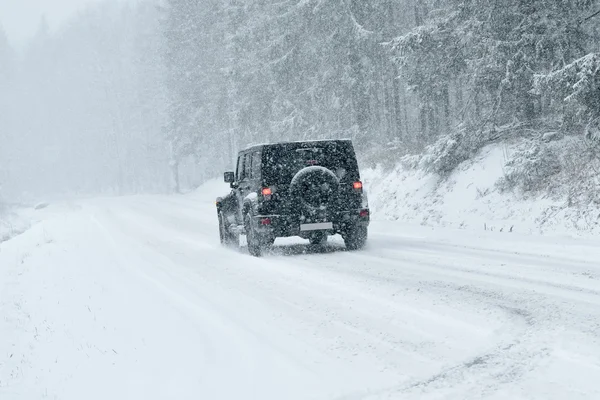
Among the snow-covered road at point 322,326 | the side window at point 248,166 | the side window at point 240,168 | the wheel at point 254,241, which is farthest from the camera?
the side window at point 240,168

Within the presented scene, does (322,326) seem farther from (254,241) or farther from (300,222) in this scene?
(254,241)

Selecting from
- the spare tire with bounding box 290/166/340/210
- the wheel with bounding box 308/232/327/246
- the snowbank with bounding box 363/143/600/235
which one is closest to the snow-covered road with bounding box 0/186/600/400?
the wheel with bounding box 308/232/327/246

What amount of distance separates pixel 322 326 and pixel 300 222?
5.80 meters

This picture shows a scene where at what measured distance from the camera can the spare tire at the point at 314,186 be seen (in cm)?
1169

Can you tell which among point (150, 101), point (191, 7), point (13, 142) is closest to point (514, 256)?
point (191, 7)

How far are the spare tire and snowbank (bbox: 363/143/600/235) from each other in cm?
399

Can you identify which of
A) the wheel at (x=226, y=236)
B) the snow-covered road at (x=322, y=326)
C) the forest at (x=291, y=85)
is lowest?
the wheel at (x=226, y=236)

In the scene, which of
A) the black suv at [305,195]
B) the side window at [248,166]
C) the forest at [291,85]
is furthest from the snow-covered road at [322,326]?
the forest at [291,85]

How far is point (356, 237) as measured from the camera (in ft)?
39.7

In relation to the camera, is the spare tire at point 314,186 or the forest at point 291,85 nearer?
the spare tire at point 314,186

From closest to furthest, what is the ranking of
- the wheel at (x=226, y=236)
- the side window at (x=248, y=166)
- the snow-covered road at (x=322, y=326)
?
the snow-covered road at (x=322, y=326), the side window at (x=248, y=166), the wheel at (x=226, y=236)

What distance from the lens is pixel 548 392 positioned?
12.3ft

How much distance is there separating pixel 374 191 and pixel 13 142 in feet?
265

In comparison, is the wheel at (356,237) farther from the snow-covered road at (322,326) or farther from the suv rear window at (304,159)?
the suv rear window at (304,159)
